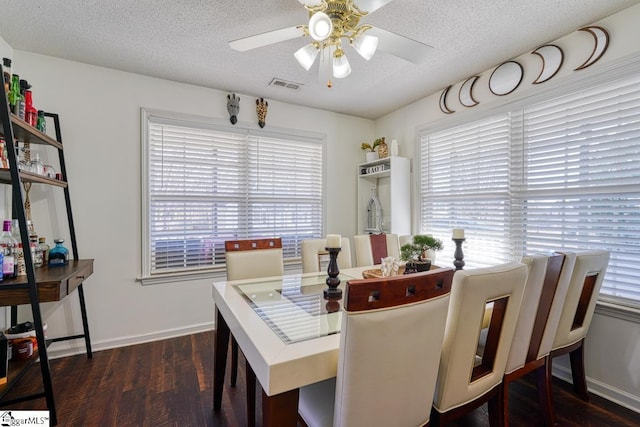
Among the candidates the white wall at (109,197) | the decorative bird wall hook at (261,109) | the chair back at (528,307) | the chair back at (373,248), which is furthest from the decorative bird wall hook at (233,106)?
the chair back at (528,307)

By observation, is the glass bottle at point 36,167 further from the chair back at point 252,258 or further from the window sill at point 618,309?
the window sill at point 618,309

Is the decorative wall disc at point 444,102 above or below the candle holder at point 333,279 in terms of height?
above

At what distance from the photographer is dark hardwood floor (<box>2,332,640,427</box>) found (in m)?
1.76

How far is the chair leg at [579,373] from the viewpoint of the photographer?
6.39 ft

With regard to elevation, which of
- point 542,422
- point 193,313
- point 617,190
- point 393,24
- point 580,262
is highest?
point 393,24

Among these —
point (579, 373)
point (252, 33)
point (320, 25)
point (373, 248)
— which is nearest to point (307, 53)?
point (320, 25)

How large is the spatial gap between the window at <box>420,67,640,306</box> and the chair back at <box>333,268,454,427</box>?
1.77m

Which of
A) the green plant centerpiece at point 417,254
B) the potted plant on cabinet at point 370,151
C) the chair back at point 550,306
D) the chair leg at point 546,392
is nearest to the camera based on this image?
the chair back at point 550,306

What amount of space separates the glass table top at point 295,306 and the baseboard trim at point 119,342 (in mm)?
1510

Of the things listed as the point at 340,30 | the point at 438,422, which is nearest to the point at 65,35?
the point at 340,30

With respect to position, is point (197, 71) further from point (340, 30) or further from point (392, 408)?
point (392, 408)

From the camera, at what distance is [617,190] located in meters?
1.95

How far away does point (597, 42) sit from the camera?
6.68 ft

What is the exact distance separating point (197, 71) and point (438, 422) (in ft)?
10.2
